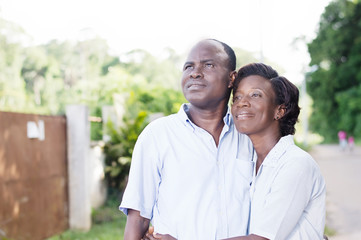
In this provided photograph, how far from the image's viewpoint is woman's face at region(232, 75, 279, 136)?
2.12 metres

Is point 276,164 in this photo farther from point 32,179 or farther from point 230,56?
point 32,179

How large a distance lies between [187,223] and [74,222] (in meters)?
5.35

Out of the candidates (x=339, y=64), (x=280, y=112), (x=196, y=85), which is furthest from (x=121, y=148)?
(x=339, y=64)

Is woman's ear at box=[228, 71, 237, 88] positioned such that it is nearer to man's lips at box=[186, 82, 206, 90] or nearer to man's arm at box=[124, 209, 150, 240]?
man's lips at box=[186, 82, 206, 90]

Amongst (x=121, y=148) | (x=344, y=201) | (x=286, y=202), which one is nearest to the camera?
(x=286, y=202)

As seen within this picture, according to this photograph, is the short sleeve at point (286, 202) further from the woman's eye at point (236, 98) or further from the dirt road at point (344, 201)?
the dirt road at point (344, 201)

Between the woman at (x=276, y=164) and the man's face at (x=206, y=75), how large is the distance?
0.28ft

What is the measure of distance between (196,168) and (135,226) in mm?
426

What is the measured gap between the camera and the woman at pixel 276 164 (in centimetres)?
185

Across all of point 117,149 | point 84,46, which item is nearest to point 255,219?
point 117,149

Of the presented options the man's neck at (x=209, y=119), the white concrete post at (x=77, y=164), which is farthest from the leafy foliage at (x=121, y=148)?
the man's neck at (x=209, y=119)

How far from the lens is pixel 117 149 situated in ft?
29.7

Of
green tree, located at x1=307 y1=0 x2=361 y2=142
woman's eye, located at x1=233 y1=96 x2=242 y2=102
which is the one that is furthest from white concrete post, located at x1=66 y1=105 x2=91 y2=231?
green tree, located at x1=307 y1=0 x2=361 y2=142

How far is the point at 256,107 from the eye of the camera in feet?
6.95
